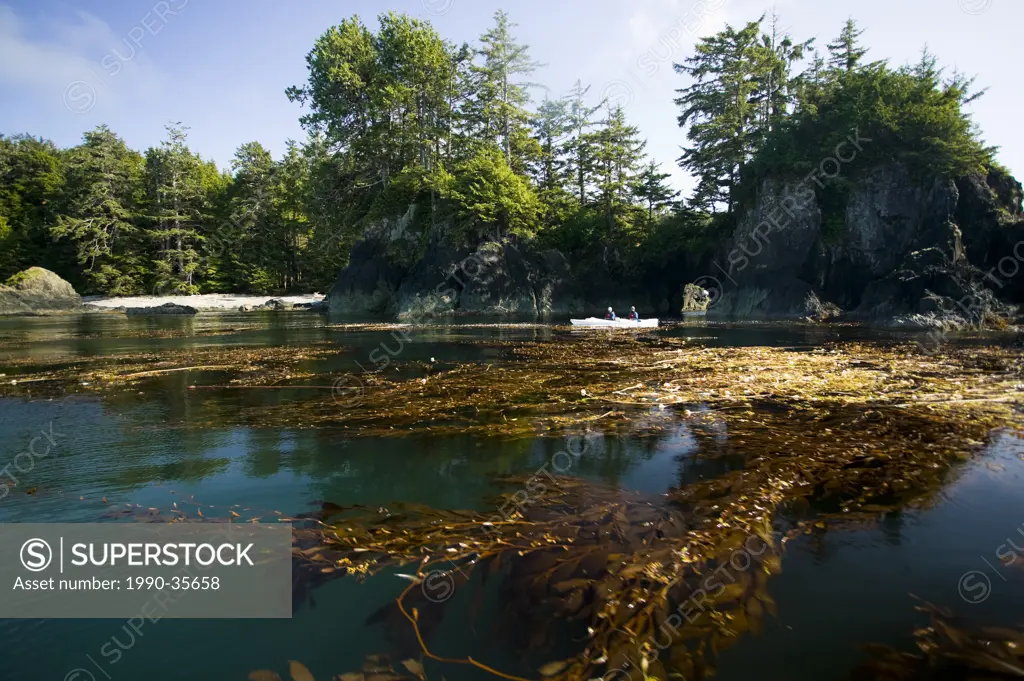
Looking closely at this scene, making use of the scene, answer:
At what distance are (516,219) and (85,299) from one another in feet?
179

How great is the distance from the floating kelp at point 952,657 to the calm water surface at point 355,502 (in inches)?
5.7

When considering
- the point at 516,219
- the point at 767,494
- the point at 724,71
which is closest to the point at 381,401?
the point at 767,494

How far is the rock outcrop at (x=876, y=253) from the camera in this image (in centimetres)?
3600

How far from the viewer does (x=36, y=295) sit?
57219 millimetres

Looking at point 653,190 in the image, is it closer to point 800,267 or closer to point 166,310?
point 800,267

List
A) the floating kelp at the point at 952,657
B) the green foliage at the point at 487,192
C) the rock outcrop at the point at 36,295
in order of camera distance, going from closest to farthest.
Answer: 1. the floating kelp at the point at 952,657
2. the green foliage at the point at 487,192
3. the rock outcrop at the point at 36,295

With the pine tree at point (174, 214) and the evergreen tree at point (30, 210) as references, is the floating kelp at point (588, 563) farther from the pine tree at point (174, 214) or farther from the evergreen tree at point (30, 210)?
the evergreen tree at point (30, 210)

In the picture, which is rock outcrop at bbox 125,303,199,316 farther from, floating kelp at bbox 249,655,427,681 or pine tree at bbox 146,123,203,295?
floating kelp at bbox 249,655,427,681

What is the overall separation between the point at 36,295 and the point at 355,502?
70496 mm

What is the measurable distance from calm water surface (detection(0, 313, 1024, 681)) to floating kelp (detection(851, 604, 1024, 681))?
14 centimetres

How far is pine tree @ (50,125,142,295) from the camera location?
68.8 metres

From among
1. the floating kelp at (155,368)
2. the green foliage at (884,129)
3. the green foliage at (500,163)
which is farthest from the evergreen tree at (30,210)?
the green foliage at (884,129)

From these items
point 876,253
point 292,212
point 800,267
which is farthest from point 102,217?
point 876,253

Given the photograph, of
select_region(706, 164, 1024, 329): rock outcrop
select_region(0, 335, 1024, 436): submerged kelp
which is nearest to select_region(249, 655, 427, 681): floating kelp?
select_region(0, 335, 1024, 436): submerged kelp
